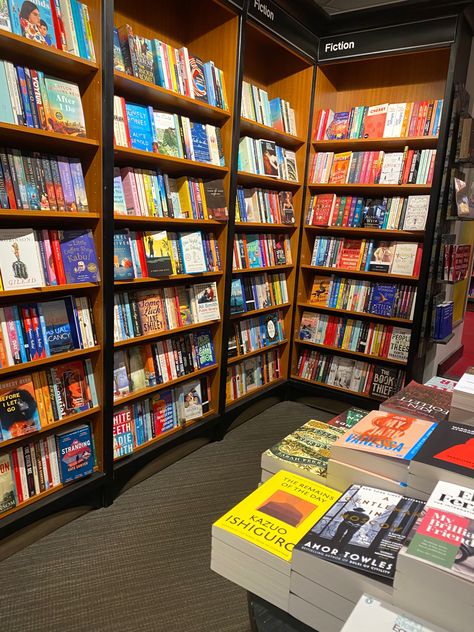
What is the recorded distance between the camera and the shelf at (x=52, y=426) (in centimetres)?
186

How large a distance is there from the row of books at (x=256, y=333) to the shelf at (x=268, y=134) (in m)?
1.26

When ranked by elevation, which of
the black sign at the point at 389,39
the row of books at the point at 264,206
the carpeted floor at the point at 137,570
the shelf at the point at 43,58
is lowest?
the carpeted floor at the point at 137,570

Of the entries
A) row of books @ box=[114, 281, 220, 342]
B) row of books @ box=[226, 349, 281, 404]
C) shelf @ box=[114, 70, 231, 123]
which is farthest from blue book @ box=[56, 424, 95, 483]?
shelf @ box=[114, 70, 231, 123]

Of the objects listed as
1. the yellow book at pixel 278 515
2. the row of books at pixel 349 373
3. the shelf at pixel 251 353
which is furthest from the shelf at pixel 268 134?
the yellow book at pixel 278 515

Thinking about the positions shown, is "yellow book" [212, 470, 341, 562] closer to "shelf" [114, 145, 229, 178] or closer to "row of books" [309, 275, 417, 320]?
"shelf" [114, 145, 229, 178]

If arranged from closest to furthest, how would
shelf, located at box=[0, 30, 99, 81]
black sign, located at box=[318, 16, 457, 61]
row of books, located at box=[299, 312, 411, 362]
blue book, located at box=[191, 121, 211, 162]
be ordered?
shelf, located at box=[0, 30, 99, 81]
blue book, located at box=[191, 121, 211, 162]
black sign, located at box=[318, 16, 457, 61]
row of books, located at box=[299, 312, 411, 362]

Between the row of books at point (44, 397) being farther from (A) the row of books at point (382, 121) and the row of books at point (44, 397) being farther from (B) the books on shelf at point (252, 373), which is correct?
(A) the row of books at point (382, 121)

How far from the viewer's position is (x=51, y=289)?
6.21ft

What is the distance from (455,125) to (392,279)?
1075 millimetres

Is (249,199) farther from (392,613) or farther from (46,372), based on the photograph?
(392,613)

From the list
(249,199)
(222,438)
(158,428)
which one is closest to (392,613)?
(158,428)

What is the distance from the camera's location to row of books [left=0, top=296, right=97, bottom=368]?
6.02ft

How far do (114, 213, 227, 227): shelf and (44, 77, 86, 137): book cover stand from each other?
397 mm

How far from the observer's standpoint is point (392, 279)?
335 centimetres
